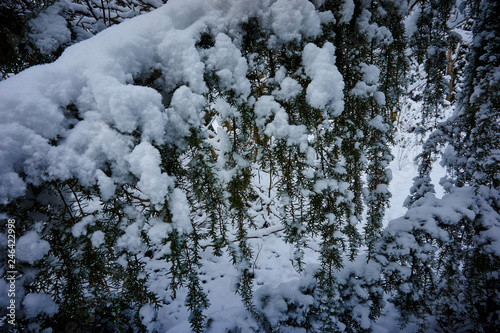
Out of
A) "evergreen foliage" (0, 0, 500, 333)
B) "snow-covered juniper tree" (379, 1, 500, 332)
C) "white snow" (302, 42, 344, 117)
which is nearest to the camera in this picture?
"evergreen foliage" (0, 0, 500, 333)

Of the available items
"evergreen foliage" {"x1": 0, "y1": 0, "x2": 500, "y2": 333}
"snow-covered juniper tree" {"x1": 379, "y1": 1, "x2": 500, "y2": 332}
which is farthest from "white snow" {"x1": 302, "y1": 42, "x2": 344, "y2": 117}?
"snow-covered juniper tree" {"x1": 379, "y1": 1, "x2": 500, "y2": 332}

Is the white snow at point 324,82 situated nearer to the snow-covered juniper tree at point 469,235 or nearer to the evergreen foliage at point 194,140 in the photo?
the evergreen foliage at point 194,140

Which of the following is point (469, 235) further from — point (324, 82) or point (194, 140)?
point (194, 140)

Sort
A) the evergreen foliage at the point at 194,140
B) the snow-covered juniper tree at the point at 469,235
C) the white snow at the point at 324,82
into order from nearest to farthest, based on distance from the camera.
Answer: the evergreen foliage at the point at 194,140
the white snow at the point at 324,82
the snow-covered juniper tree at the point at 469,235

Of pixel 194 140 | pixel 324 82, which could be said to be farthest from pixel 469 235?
pixel 194 140

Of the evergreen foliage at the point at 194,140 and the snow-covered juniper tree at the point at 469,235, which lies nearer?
the evergreen foliage at the point at 194,140

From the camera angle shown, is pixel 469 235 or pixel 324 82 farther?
pixel 469 235

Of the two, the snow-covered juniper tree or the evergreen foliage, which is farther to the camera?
the snow-covered juniper tree

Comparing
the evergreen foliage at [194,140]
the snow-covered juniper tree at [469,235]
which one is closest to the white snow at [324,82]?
the evergreen foliage at [194,140]

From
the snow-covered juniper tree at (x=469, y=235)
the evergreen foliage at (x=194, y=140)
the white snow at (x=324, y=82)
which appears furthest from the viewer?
the snow-covered juniper tree at (x=469, y=235)

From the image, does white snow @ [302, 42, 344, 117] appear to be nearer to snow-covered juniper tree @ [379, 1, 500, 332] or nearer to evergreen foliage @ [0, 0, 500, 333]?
evergreen foliage @ [0, 0, 500, 333]

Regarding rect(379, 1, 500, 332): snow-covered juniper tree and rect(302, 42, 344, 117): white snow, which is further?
rect(379, 1, 500, 332): snow-covered juniper tree

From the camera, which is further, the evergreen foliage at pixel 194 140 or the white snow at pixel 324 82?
the white snow at pixel 324 82

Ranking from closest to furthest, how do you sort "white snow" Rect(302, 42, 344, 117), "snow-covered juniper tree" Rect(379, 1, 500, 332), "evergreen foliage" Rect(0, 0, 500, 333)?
"evergreen foliage" Rect(0, 0, 500, 333) < "white snow" Rect(302, 42, 344, 117) < "snow-covered juniper tree" Rect(379, 1, 500, 332)
